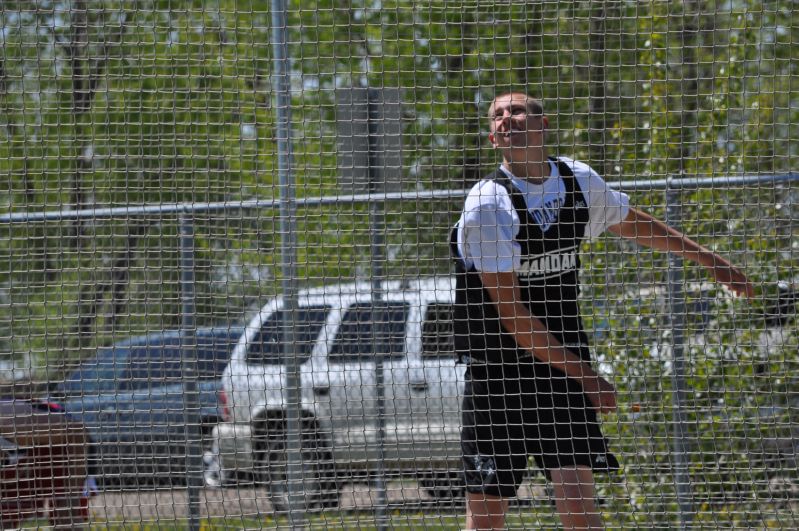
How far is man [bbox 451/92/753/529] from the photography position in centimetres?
351

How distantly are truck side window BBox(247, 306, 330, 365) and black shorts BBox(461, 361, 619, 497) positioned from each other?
1083 millimetres

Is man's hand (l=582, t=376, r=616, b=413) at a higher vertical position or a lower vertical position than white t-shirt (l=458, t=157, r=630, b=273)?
lower

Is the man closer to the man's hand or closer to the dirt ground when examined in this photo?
the man's hand

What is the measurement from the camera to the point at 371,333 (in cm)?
450

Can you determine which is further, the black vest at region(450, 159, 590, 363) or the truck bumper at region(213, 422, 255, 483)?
the truck bumper at region(213, 422, 255, 483)

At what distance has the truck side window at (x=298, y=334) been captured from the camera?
4.54m

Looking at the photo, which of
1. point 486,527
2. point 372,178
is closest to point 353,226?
point 372,178

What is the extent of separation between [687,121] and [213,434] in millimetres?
3013

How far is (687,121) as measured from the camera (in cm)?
545

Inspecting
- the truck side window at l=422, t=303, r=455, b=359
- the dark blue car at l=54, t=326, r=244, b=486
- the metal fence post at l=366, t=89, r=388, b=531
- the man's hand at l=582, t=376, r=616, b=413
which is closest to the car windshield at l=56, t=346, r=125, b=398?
the dark blue car at l=54, t=326, r=244, b=486

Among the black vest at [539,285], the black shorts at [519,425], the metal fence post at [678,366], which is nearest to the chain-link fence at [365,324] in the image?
the metal fence post at [678,366]

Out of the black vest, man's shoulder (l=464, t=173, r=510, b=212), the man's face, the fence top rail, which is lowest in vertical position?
the black vest

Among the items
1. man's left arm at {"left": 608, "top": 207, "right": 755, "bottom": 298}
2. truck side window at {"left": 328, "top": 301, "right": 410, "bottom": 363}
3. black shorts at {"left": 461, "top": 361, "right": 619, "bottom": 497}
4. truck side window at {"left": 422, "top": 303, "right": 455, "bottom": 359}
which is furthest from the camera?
truck side window at {"left": 422, "top": 303, "right": 455, "bottom": 359}

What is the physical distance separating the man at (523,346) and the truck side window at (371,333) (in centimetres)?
89
